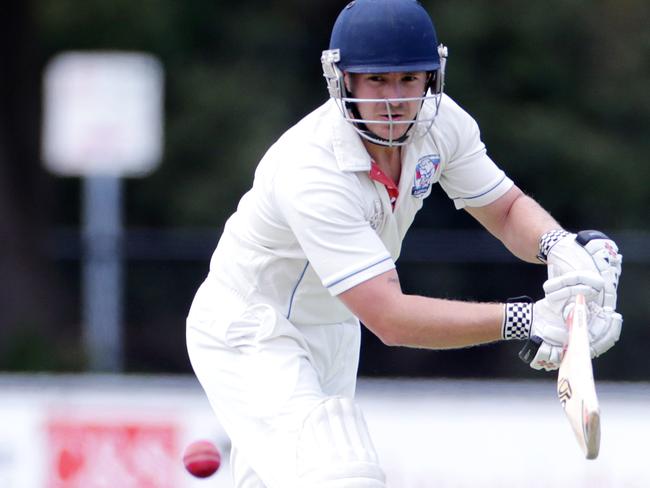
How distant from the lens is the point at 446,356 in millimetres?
9891

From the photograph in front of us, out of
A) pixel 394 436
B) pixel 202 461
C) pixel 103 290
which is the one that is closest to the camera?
pixel 202 461

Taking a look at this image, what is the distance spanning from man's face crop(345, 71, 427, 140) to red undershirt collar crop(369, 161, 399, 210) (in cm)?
9

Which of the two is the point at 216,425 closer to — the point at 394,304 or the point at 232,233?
the point at 232,233

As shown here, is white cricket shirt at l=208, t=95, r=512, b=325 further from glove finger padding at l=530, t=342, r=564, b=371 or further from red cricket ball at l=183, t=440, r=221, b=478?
red cricket ball at l=183, t=440, r=221, b=478

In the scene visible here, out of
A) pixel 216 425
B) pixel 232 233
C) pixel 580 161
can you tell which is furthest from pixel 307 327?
pixel 580 161

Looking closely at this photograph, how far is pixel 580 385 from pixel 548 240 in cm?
58

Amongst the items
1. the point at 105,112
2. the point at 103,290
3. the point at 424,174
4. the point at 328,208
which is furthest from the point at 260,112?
the point at 328,208

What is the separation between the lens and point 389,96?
11.8ft

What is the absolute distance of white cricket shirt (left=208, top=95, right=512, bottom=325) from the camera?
3543 millimetres

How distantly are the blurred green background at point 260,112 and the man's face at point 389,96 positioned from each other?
20.6 ft

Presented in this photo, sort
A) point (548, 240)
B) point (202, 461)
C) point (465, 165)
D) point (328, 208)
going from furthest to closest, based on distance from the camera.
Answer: point (202, 461)
point (465, 165)
point (548, 240)
point (328, 208)

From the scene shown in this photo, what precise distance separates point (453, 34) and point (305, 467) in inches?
393

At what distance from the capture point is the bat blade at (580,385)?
324cm

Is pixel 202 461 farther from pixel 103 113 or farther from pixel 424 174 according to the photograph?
pixel 103 113
